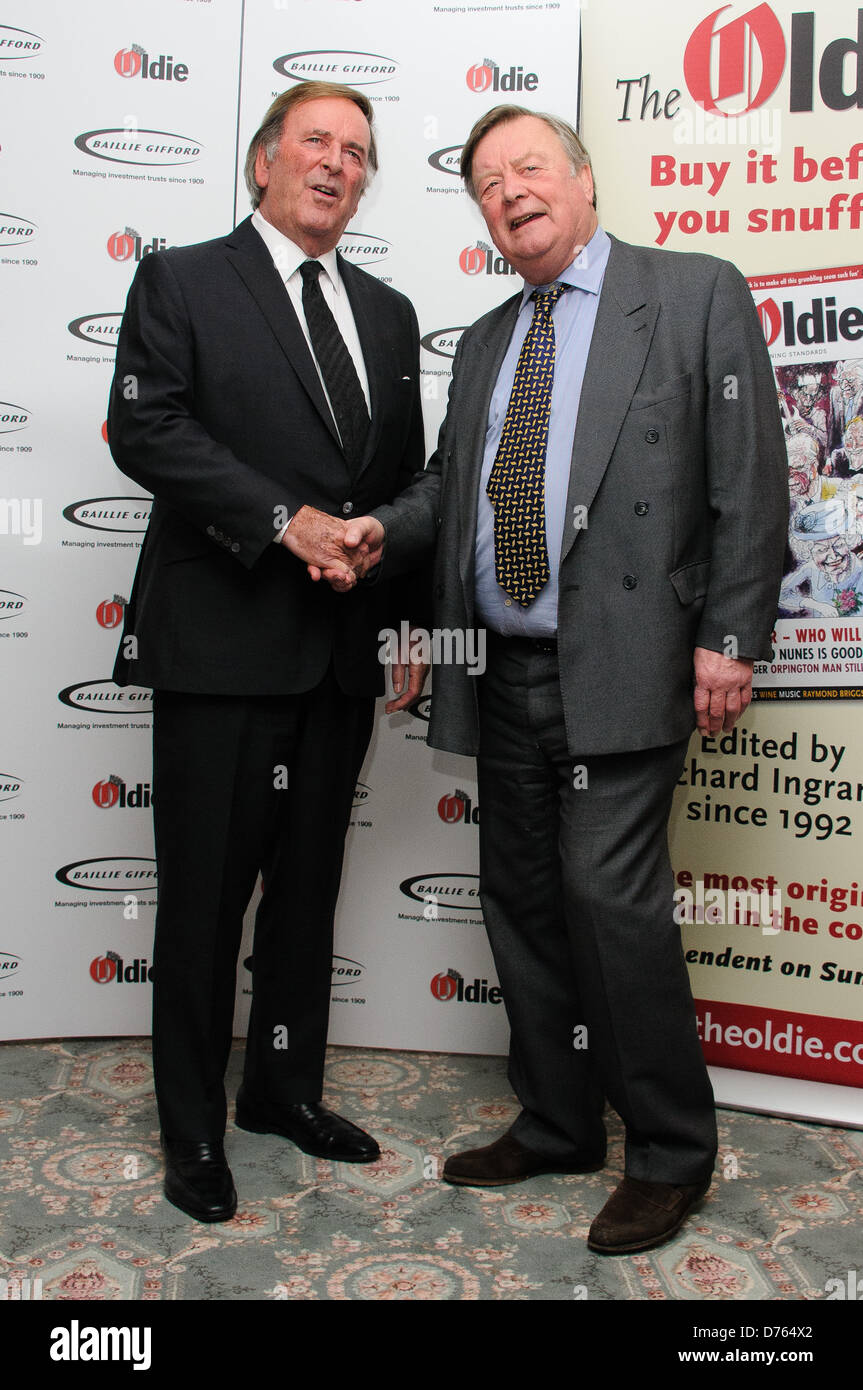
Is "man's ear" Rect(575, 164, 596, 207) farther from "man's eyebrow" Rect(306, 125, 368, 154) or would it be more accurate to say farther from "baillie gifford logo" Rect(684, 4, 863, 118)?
"baillie gifford logo" Rect(684, 4, 863, 118)

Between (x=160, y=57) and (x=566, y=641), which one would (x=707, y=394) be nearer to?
(x=566, y=641)

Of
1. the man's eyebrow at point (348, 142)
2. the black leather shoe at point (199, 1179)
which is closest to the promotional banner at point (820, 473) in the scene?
the man's eyebrow at point (348, 142)

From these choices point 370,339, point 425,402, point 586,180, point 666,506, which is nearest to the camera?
point 666,506

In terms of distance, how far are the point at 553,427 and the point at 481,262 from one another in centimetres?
99

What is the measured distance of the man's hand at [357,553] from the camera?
2156mm

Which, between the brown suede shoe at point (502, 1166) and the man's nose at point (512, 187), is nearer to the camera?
the man's nose at point (512, 187)

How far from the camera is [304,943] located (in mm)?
2498

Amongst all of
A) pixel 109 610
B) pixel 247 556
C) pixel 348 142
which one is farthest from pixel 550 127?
pixel 109 610

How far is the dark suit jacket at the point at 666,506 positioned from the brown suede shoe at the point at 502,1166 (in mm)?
894

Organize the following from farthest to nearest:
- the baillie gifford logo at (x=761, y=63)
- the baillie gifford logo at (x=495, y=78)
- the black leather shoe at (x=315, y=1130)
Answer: the baillie gifford logo at (x=495, y=78), the baillie gifford logo at (x=761, y=63), the black leather shoe at (x=315, y=1130)

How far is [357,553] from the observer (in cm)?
221

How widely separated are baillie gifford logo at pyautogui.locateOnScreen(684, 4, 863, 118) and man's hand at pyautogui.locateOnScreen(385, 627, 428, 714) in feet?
4.87

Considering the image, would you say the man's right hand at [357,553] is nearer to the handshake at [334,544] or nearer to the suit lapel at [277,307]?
the handshake at [334,544]

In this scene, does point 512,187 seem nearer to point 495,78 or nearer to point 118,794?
point 495,78
